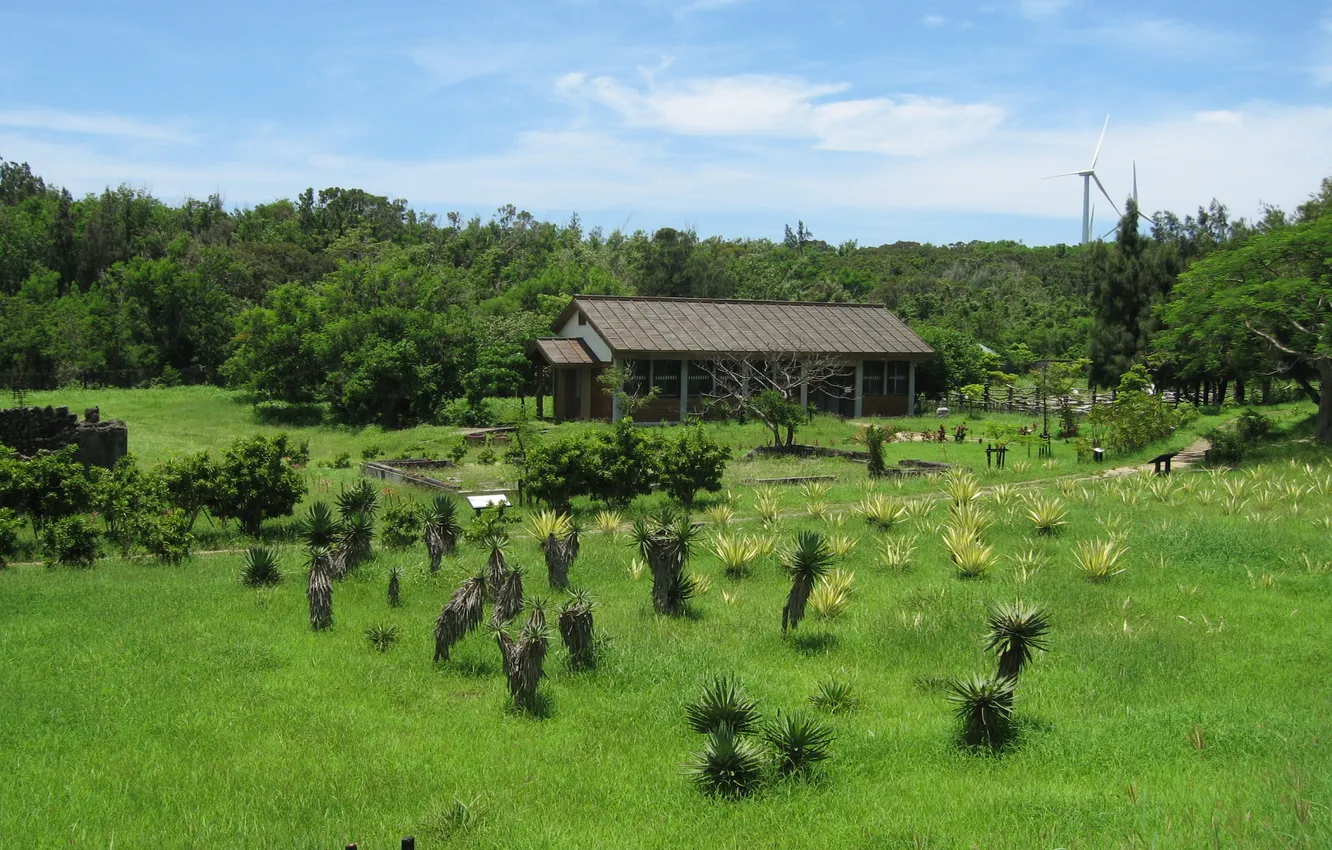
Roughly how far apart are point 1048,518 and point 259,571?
36.1ft

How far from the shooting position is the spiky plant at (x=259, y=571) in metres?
13.5

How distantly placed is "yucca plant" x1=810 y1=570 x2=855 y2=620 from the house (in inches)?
887

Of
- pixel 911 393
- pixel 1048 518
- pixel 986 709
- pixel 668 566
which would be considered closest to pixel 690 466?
pixel 1048 518

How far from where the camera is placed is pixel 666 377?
3738 cm

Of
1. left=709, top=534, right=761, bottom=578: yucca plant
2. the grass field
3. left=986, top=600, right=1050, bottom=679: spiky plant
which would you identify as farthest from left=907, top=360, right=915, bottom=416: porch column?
left=986, top=600, right=1050, bottom=679: spiky plant

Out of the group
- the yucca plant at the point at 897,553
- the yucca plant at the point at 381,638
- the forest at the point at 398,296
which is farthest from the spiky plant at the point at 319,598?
the forest at the point at 398,296

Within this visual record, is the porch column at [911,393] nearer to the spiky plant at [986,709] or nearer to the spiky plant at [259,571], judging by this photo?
the spiky plant at [259,571]

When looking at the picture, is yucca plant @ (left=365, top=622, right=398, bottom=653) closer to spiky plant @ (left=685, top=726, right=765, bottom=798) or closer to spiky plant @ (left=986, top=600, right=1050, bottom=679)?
spiky plant @ (left=685, top=726, right=765, bottom=798)

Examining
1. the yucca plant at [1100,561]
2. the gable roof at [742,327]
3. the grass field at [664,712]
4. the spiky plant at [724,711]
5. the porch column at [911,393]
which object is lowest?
the grass field at [664,712]

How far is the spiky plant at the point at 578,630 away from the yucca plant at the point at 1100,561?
6430mm

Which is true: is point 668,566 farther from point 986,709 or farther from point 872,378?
point 872,378

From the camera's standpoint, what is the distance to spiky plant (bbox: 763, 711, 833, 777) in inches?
291

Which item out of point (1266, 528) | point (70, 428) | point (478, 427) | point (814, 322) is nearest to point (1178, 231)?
point (814, 322)

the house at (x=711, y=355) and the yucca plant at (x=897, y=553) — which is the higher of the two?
the house at (x=711, y=355)
